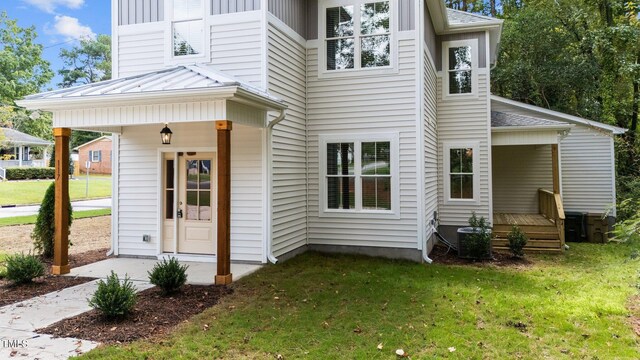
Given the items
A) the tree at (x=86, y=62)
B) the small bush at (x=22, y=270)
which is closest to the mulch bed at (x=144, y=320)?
the small bush at (x=22, y=270)

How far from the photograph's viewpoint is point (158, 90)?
6.20 m

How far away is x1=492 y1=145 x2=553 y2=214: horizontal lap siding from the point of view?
13.2 metres

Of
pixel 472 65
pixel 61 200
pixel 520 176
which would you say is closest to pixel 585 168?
pixel 520 176

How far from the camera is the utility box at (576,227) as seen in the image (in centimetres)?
1226

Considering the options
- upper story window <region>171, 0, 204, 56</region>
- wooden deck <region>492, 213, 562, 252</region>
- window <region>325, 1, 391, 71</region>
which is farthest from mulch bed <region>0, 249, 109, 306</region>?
wooden deck <region>492, 213, 562, 252</region>

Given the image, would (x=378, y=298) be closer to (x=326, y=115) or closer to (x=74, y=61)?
(x=326, y=115)

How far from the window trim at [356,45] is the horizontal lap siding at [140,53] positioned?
3.37m

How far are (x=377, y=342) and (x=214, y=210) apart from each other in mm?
4759

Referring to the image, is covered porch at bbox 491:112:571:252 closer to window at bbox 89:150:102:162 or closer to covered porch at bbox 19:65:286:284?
covered porch at bbox 19:65:286:284

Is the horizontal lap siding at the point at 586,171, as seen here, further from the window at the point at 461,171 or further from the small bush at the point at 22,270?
the small bush at the point at 22,270

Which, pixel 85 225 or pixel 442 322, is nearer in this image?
pixel 442 322

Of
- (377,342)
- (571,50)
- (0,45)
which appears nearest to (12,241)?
(377,342)

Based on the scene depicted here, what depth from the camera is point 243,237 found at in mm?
7895

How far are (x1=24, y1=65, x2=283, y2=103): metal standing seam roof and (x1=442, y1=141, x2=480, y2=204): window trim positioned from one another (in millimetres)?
6031
